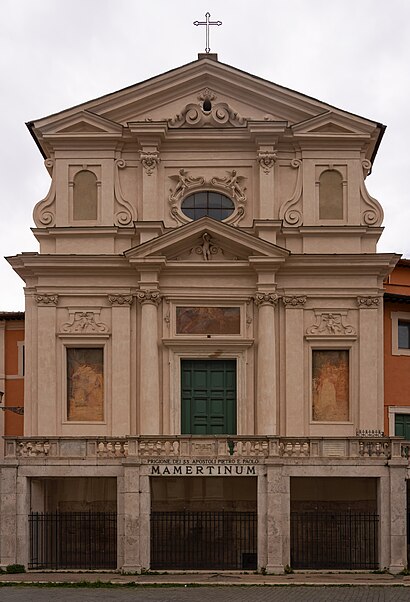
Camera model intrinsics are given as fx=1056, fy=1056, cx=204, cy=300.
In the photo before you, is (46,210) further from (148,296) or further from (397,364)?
(397,364)

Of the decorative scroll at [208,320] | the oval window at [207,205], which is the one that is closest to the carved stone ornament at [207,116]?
the oval window at [207,205]

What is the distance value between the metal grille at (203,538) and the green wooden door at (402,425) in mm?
7971

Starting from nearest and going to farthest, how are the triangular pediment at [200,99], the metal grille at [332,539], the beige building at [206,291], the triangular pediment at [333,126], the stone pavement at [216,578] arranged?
1. the stone pavement at [216,578]
2. the metal grille at [332,539]
3. the beige building at [206,291]
4. the triangular pediment at [333,126]
5. the triangular pediment at [200,99]

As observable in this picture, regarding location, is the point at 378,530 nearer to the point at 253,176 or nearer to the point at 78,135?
the point at 253,176

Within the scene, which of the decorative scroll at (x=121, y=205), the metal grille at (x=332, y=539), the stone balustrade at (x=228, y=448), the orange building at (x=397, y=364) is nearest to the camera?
the stone balustrade at (x=228, y=448)

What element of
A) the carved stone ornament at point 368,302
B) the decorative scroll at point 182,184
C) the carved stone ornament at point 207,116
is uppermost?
the carved stone ornament at point 207,116

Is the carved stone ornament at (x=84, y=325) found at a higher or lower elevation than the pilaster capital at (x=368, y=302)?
lower

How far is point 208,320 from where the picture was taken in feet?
111

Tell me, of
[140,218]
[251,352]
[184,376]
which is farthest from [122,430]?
[140,218]

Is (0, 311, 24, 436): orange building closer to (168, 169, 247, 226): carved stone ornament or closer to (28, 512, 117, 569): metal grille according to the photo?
(168, 169, 247, 226): carved stone ornament

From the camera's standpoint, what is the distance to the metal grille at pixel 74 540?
95.8ft

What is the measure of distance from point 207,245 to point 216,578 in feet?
36.8

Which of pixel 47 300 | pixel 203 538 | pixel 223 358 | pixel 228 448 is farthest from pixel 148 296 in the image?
pixel 203 538

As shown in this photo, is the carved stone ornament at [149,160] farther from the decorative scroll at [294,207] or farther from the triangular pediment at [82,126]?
the decorative scroll at [294,207]
